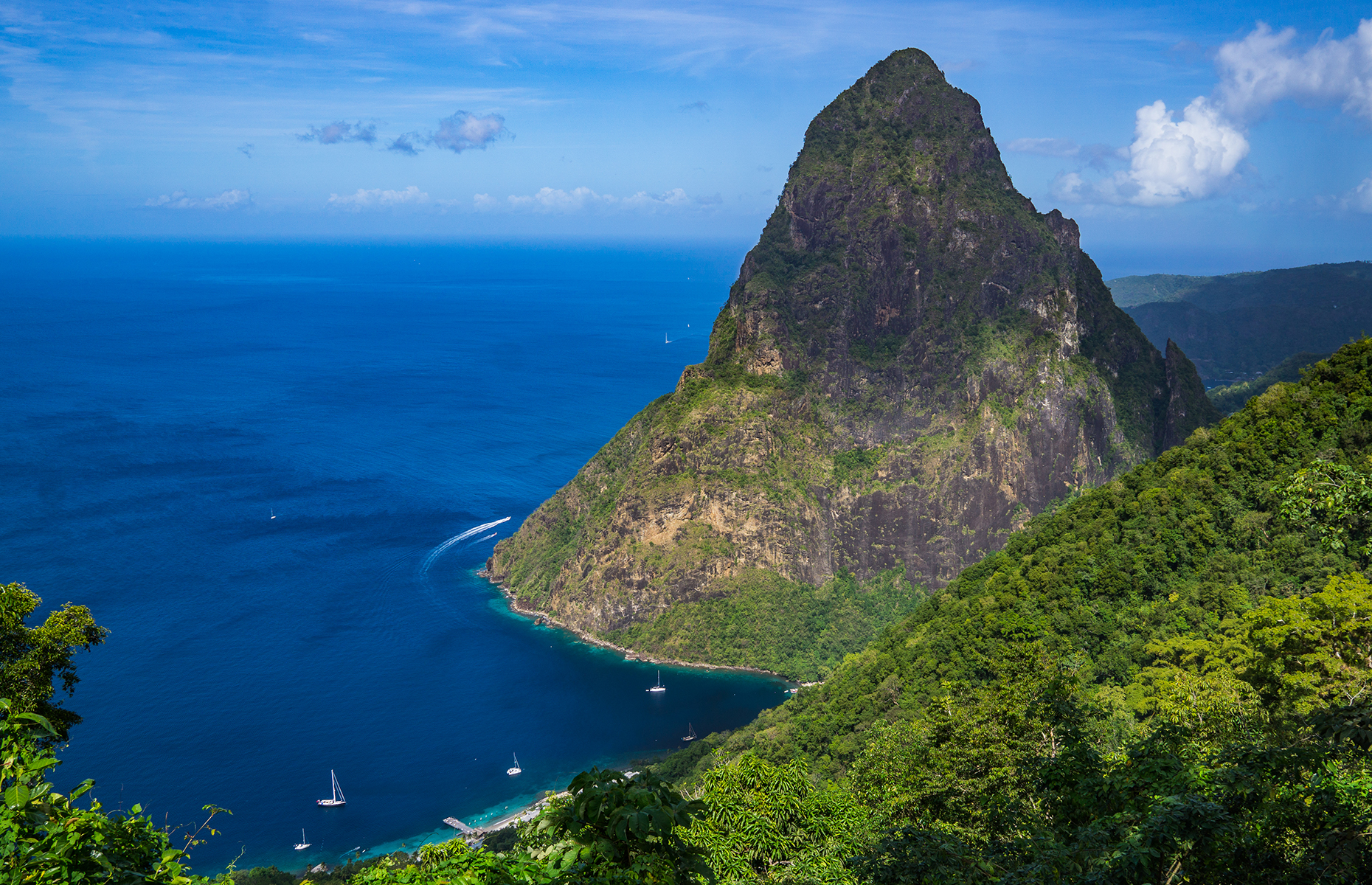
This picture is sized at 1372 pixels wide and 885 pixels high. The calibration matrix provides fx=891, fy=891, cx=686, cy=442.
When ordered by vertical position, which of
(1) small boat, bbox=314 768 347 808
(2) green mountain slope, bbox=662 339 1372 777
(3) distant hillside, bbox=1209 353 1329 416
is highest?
(3) distant hillside, bbox=1209 353 1329 416

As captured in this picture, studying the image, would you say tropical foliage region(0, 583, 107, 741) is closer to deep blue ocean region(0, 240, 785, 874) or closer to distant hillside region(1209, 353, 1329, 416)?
deep blue ocean region(0, 240, 785, 874)

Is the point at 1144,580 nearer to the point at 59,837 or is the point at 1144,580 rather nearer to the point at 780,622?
the point at 59,837

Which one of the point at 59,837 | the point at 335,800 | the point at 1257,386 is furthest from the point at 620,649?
the point at 1257,386

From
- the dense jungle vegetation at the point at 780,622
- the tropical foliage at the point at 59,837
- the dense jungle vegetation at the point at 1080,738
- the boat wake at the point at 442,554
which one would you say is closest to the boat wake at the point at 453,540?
→ the boat wake at the point at 442,554

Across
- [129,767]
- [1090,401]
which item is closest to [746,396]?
[1090,401]

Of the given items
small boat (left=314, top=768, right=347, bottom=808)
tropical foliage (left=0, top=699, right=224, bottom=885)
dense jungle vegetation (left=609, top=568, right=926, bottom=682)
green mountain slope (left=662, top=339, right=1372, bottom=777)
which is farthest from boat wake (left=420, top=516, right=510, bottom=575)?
tropical foliage (left=0, top=699, right=224, bottom=885)
